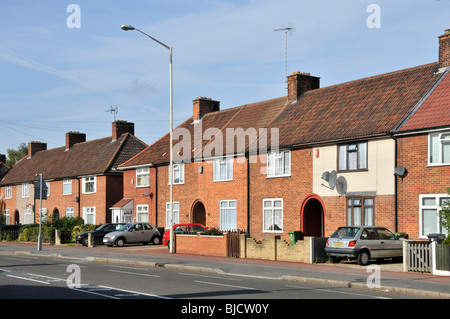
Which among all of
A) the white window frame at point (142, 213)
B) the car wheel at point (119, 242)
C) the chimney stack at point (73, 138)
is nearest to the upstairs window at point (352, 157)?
the car wheel at point (119, 242)

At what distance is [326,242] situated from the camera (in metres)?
24.0

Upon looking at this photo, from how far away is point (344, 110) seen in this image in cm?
3023

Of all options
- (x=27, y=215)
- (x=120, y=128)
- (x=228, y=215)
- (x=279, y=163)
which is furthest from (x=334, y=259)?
(x=27, y=215)

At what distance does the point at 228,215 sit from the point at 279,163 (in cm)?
535

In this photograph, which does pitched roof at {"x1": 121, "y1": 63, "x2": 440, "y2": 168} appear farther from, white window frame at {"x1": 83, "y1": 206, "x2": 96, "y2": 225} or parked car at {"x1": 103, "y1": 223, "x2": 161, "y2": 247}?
white window frame at {"x1": 83, "y1": 206, "x2": 96, "y2": 225}

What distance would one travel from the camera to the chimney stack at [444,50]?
27078mm

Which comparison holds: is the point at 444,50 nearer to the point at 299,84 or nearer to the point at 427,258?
the point at 299,84

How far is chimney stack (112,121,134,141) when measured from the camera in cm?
5397

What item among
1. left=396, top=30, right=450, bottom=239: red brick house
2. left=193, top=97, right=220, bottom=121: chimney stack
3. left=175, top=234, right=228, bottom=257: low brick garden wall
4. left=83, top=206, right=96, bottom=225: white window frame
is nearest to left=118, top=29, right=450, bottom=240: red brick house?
left=396, top=30, right=450, bottom=239: red brick house

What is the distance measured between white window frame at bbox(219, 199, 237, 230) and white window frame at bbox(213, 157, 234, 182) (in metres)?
1.38
